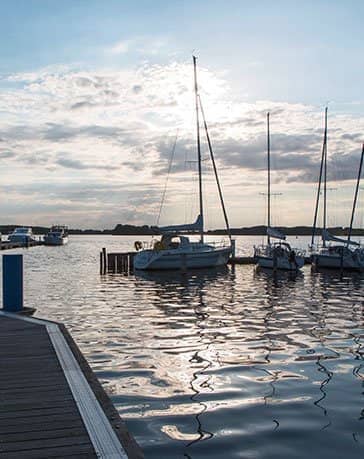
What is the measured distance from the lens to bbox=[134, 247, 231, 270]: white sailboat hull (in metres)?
40.9

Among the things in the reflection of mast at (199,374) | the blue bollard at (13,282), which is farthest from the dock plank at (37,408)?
the blue bollard at (13,282)

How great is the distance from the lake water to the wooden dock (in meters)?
1.00

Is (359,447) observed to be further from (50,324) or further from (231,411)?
(50,324)

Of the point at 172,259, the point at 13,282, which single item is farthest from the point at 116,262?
the point at 13,282

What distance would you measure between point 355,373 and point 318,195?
42.8 m

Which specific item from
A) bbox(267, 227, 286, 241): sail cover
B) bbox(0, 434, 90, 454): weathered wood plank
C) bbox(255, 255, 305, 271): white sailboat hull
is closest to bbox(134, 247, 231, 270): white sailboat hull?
bbox(255, 255, 305, 271): white sailboat hull

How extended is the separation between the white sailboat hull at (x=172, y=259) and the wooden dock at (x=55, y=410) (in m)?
30.6

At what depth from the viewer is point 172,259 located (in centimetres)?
4094

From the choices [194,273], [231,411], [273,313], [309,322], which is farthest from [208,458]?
[194,273]

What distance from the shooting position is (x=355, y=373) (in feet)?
36.3

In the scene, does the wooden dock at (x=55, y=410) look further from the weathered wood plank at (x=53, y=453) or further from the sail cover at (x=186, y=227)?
the sail cover at (x=186, y=227)

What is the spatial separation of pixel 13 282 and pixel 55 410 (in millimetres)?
8873

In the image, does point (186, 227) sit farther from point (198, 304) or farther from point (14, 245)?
point (14, 245)

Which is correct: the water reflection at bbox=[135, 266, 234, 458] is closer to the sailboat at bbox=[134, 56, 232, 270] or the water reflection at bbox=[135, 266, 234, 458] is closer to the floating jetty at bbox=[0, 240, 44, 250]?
the sailboat at bbox=[134, 56, 232, 270]
